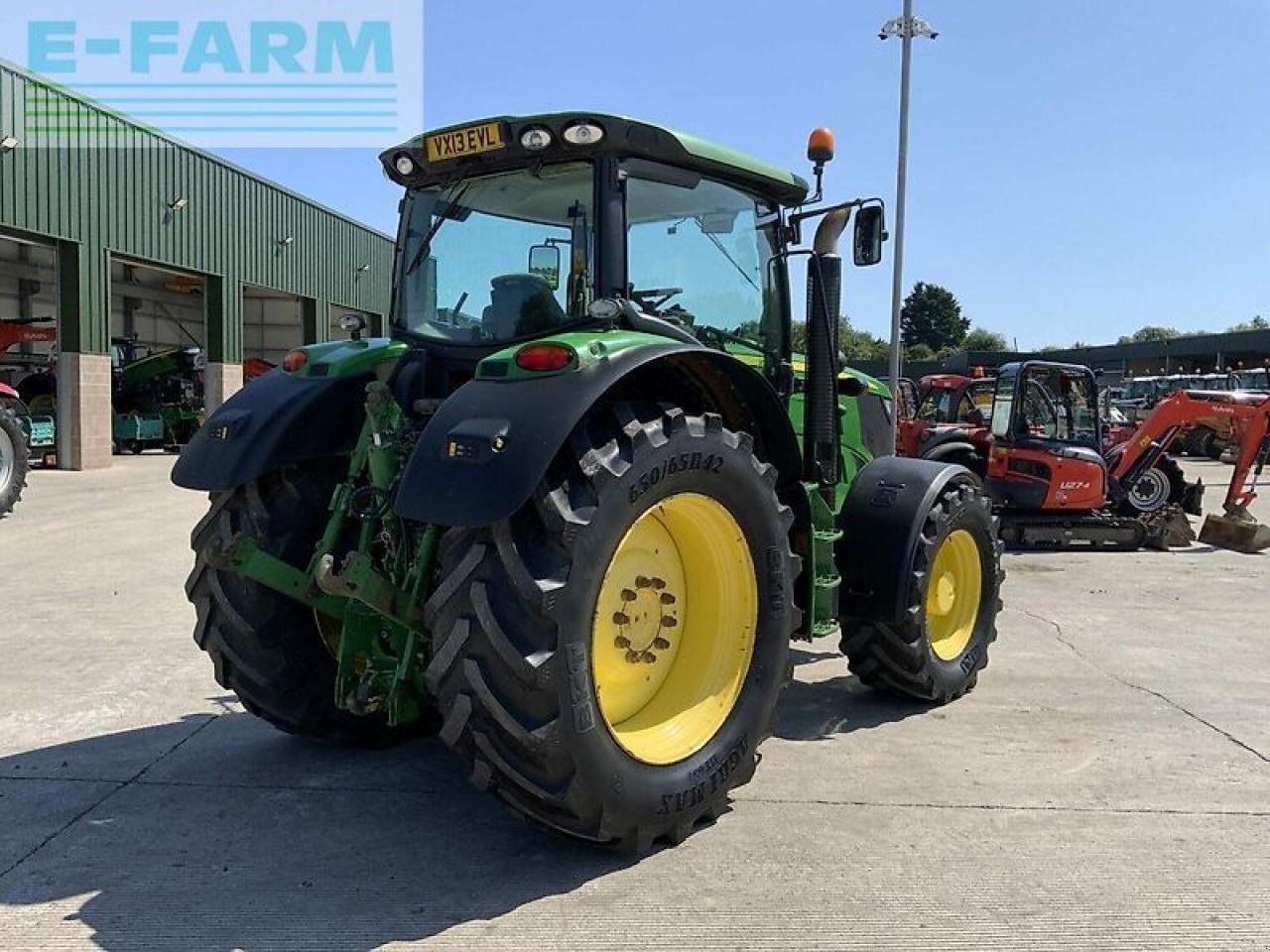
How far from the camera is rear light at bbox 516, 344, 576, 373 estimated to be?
3.15 m

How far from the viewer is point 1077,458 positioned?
10.8 metres

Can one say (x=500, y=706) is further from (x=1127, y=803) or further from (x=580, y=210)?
(x=1127, y=803)

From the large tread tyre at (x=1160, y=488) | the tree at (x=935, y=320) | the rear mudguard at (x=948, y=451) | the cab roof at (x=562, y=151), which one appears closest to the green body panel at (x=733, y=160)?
the cab roof at (x=562, y=151)

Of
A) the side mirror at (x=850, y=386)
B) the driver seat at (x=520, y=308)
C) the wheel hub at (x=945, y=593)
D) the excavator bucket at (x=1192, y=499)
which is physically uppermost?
the driver seat at (x=520, y=308)

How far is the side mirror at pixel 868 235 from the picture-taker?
457 centimetres

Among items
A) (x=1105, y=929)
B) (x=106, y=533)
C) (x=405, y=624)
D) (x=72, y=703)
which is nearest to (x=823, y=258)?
(x=405, y=624)

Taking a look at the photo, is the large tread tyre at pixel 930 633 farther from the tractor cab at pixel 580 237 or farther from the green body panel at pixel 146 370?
the green body panel at pixel 146 370

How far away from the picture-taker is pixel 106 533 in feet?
34.5

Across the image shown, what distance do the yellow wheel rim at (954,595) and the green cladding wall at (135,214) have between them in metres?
16.0

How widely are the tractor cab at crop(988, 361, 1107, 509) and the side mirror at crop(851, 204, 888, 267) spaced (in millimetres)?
6922

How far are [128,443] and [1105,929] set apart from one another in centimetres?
2365

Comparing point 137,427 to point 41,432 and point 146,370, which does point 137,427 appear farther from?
point 41,432

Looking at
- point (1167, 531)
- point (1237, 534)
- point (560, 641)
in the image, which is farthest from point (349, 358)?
point (1237, 534)

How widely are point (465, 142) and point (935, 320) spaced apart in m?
91.1
